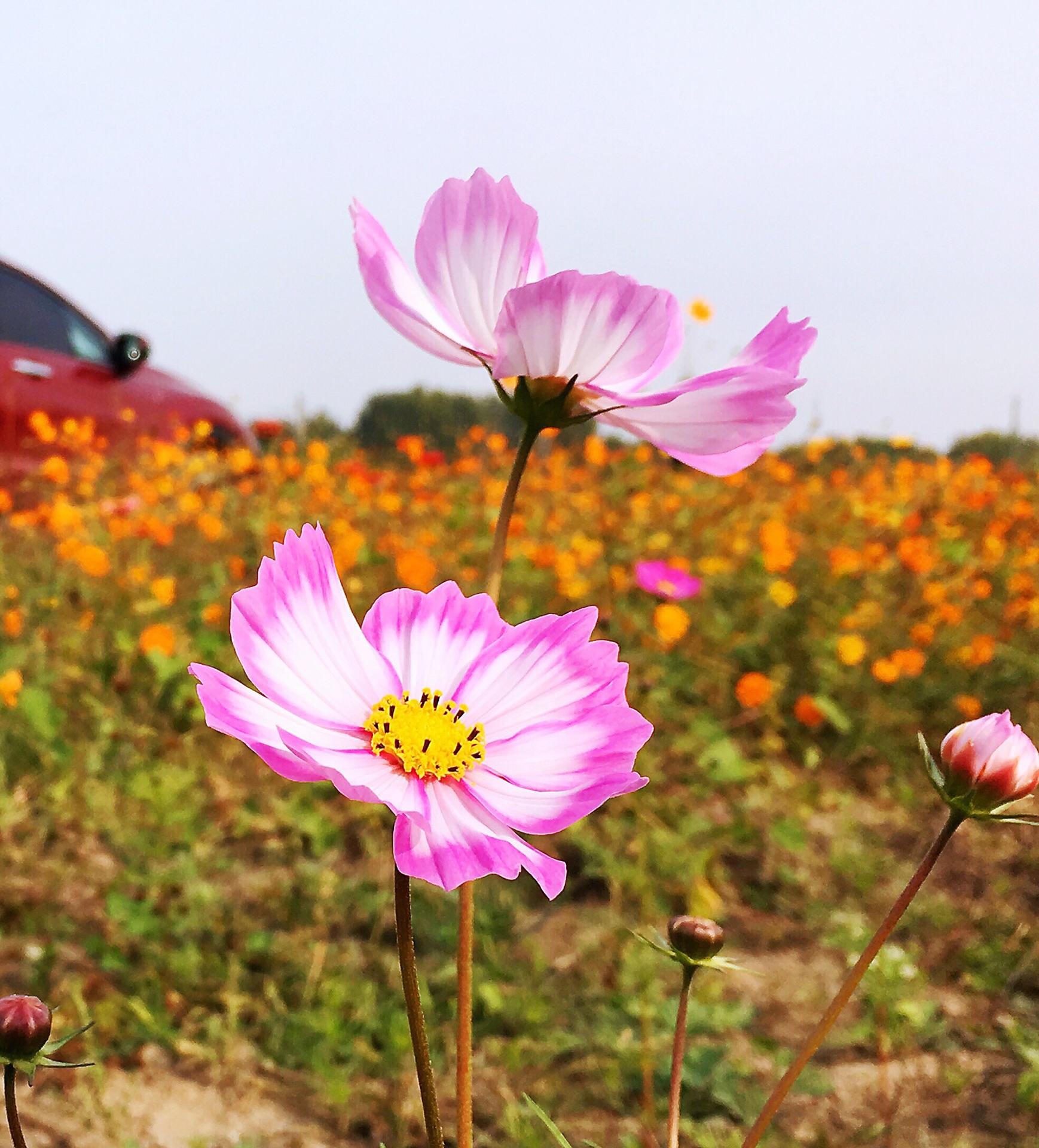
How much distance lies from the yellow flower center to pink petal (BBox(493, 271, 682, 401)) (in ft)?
0.60

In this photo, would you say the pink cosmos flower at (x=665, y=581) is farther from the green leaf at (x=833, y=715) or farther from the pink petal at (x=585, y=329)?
the pink petal at (x=585, y=329)

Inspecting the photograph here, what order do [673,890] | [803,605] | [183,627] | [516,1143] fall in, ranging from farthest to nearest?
[803,605]
[183,627]
[673,890]
[516,1143]

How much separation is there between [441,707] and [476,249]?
9.9 inches

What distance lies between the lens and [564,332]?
522 millimetres

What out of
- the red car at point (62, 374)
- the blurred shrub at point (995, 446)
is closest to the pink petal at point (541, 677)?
the red car at point (62, 374)

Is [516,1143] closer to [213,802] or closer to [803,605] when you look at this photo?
[213,802]

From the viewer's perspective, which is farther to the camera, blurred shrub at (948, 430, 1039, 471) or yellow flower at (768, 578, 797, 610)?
blurred shrub at (948, 430, 1039, 471)

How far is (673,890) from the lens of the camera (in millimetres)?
1766

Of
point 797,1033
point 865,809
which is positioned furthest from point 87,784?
point 865,809

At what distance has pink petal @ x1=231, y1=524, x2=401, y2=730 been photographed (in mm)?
485

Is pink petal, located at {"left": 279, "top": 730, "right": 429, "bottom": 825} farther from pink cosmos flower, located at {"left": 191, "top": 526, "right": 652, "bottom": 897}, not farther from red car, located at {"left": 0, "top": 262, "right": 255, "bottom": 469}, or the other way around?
red car, located at {"left": 0, "top": 262, "right": 255, "bottom": 469}

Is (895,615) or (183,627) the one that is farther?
(895,615)

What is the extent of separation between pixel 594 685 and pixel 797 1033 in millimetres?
1255

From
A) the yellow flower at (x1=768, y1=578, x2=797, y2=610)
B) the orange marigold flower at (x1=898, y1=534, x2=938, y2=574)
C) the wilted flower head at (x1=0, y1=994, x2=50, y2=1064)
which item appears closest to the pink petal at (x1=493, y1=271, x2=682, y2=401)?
the wilted flower head at (x1=0, y1=994, x2=50, y2=1064)
